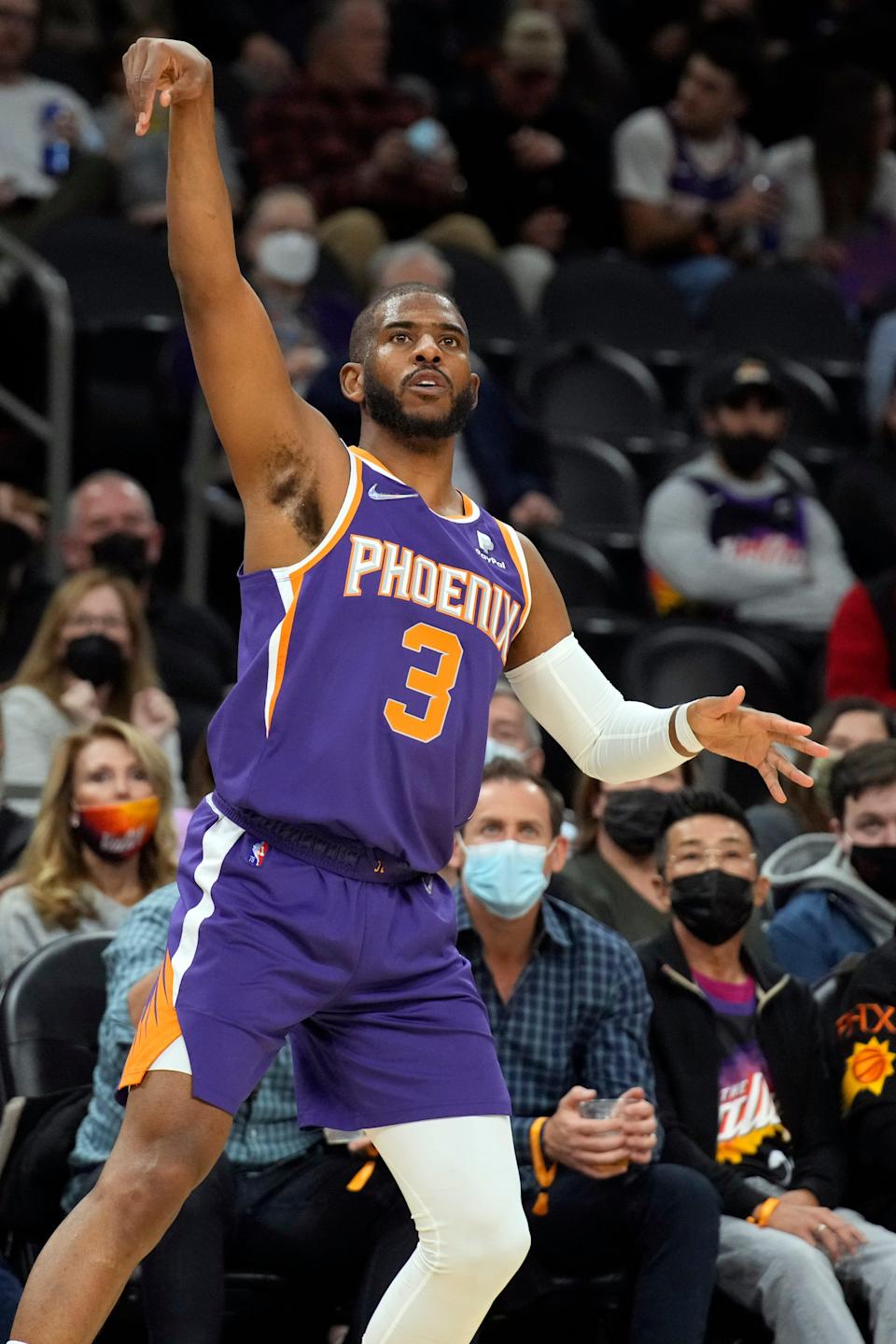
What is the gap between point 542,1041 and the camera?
16.9 ft

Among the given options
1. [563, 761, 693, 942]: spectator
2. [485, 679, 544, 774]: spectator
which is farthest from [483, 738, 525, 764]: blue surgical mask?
[563, 761, 693, 942]: spectator

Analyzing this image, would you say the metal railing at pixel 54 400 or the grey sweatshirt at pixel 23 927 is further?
the metal railing at pixel 54 400

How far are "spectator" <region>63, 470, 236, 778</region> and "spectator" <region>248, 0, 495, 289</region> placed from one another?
Answer: 2439mm

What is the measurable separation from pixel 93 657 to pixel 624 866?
1.84 metres

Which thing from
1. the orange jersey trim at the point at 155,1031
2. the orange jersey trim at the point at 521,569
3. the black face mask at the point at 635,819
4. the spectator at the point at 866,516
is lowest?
the orange jersey trim at the point at 155,1031

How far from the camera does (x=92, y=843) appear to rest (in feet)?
19.0

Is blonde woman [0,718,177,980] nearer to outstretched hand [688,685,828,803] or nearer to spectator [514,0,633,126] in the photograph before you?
outstretched hand [688,685,828,803]

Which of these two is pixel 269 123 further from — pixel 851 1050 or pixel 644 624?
pixel 851 1050

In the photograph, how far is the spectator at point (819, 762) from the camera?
6.66m

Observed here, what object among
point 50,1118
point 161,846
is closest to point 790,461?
point 161,846

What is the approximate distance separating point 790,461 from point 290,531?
5835 millimetres

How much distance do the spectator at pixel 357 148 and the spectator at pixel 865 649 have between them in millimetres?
3141

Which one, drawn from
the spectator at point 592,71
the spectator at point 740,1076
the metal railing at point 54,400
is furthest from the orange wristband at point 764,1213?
the spectator at point 592,71

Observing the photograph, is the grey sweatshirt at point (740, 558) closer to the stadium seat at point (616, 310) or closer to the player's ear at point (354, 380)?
the stadium seat at point (616, 310)
